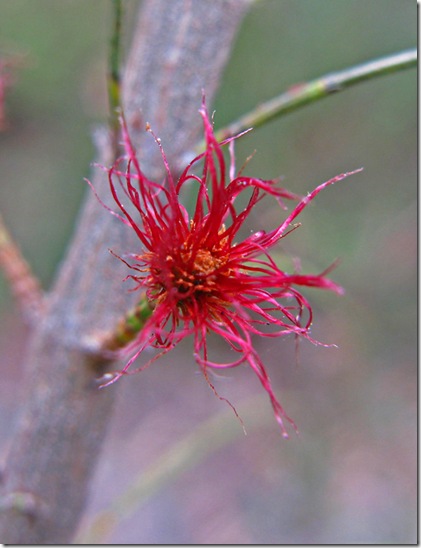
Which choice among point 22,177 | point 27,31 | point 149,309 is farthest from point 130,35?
point 149,309

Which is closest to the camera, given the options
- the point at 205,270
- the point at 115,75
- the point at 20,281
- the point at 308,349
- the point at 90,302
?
the point at 205,270

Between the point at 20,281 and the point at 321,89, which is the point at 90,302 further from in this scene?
the point at 321,89

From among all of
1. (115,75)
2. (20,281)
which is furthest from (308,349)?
(115,75)

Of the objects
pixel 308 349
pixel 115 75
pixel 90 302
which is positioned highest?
pixel 115 75

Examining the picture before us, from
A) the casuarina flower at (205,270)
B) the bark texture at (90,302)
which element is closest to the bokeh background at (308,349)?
the bark texture at (90,302)

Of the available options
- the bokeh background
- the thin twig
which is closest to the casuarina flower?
the thin twig

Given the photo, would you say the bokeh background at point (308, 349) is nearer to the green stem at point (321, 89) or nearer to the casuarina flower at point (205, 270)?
the green stem at point (321, 89)

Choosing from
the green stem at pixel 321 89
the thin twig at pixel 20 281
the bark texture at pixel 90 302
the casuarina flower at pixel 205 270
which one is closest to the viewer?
the casuarina flower at pixel 205 270

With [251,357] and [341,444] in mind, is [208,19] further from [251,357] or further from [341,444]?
[341,444]
